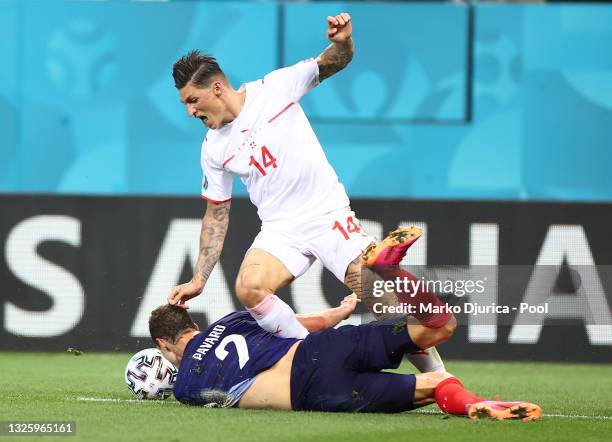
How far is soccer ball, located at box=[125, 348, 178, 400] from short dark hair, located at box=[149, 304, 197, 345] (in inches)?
13.2

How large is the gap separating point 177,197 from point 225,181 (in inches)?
145

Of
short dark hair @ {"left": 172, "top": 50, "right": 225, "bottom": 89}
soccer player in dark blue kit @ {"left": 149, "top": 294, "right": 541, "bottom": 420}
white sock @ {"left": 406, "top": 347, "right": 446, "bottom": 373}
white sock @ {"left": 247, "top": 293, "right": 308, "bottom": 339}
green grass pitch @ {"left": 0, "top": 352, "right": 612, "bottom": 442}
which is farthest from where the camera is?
short dark hair @ {"left": 172, "top": 50, "right": 225, "bottom": 89}

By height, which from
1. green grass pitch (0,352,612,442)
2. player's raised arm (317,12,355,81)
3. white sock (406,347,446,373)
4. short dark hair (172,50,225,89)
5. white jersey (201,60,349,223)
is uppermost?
player's raised arm (317,12,355,81)

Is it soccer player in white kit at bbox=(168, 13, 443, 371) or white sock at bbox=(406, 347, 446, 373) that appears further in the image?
soccer player in white kit at bbox=(168, 13, 443, 371)

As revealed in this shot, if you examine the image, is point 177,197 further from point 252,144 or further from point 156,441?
point 156,441

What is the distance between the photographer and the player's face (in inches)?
321

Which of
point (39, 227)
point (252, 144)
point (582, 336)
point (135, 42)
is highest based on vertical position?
point (135, 42)

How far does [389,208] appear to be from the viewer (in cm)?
1210

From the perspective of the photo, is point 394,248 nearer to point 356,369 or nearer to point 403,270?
point 403,270

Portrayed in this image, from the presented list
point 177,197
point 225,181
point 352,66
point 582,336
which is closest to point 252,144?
point 225,181

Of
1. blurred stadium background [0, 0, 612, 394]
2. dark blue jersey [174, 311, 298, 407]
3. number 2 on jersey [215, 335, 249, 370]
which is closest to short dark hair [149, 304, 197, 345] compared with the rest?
dark blue jersey [174, 311, 298, 407]

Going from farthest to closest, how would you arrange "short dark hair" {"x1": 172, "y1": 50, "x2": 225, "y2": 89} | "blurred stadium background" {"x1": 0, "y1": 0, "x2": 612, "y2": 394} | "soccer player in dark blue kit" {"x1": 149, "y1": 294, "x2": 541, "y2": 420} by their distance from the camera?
1. "blurred stadium background" {"x1": 0, "y1": 0, "x2": 612, "y2": 394}
2. "short dark hair" {"x1": 172, "y1": 50, "x2": 225, "y2": 89}
3. "soccer player in dark blue kit" {"x1": 149, "y1": 294, "x2": 541, "y2": 420}

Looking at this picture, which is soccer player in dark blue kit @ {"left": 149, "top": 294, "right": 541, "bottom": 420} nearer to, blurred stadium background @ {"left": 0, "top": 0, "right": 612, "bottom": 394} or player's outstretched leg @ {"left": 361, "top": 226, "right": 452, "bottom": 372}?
player's outstretched leg @ {"left": 361, "top": 226, "right": 452, "bottom": 372}

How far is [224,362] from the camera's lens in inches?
292
